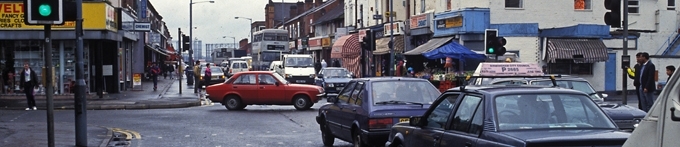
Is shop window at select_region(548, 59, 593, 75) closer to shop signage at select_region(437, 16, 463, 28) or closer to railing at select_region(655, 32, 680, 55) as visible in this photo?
railing at select_region(655, 32, 680, 55)

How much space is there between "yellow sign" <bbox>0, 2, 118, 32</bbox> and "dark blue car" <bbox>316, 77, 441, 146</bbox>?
17.7m

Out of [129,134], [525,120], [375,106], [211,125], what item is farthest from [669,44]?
[525,120]

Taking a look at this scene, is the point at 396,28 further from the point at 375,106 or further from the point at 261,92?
the point at 375,106

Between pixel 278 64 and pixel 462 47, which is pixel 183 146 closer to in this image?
pixel 462 47

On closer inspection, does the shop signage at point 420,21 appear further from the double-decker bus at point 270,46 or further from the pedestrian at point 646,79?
Answer: the double-decker bus at point 270,46

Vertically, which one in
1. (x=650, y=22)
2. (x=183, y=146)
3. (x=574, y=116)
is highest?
(x=650, y=22)

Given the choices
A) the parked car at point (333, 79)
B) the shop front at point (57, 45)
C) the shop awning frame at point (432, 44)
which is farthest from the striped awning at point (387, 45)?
the shop front at point (57, 45)

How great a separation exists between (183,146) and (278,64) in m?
31.9

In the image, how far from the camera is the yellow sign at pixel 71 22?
29375 mm

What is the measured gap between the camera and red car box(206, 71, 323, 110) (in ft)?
84.5

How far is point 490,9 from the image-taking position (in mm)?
35188

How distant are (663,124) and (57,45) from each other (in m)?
29.1

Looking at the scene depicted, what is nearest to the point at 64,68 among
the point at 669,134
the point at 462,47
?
the point at 462,47

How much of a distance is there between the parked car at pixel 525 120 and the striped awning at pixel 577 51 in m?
27.0
